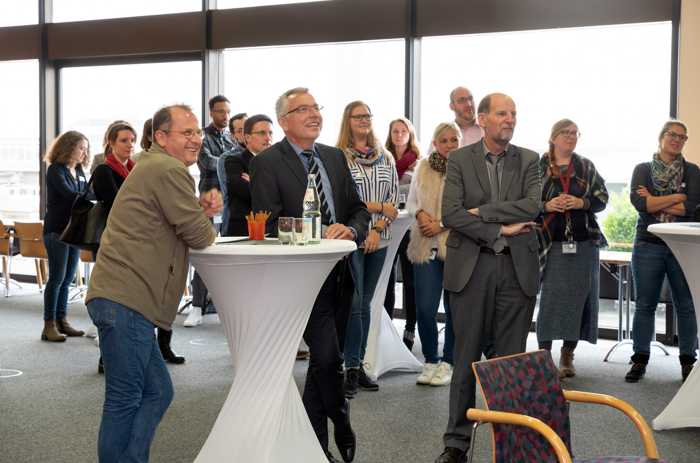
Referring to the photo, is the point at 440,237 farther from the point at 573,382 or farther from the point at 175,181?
→ the point at 175,181

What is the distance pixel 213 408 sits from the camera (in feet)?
15.5

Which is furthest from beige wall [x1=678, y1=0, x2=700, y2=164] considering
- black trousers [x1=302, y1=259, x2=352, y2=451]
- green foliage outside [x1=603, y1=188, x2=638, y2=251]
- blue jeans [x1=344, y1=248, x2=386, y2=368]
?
black trousers [x1=302, y1=259, x2=352, y2=451]

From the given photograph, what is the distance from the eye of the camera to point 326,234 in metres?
3.58

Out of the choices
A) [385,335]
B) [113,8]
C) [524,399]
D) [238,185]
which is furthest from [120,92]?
[524,399]

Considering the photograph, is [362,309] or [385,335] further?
[385,335]

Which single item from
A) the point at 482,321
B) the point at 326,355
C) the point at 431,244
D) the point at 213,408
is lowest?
the point at 213,408

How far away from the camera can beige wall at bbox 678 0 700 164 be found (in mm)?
6406

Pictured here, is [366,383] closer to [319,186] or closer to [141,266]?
[319,186]

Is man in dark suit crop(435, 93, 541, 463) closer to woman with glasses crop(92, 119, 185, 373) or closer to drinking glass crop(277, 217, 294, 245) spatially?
drinking glass crop(277, 217, 294, 245)

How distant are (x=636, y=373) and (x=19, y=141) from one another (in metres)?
7.45

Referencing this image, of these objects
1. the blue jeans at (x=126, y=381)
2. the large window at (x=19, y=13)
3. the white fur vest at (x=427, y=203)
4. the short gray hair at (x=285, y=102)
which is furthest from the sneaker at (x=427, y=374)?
the large window at (x=19, y=13)

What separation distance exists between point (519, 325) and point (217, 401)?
6.37 ft

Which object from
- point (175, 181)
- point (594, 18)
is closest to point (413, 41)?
point (594, 18)

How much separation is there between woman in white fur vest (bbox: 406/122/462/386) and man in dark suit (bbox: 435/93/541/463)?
4.47 ft
